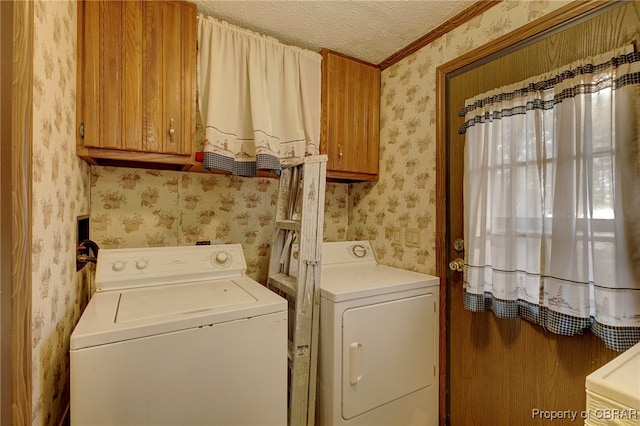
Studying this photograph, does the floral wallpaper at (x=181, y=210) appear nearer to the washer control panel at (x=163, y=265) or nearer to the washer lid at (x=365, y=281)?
the washer control panel at (x=163, y=265)

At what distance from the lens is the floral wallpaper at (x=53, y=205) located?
833 mm

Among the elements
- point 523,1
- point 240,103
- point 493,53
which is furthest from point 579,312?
point 240,103

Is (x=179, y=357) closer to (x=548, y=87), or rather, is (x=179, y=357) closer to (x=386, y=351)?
(x=386, y=351)

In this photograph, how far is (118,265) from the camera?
1.45 metres

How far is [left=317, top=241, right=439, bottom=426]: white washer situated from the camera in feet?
4.61

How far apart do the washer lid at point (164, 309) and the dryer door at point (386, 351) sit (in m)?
0.48

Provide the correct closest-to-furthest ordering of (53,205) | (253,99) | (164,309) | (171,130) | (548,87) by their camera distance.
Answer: (53,205), (164,309), (548,87), (171,130), (253,99)

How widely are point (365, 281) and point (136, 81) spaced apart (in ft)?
5.15

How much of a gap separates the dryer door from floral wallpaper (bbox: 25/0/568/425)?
14.6 inches

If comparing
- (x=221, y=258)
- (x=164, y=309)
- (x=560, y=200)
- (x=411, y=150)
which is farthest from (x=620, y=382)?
(x=221, y=258)

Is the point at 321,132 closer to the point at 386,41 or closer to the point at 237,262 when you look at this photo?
the point at 386,41

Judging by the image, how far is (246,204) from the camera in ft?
6.73

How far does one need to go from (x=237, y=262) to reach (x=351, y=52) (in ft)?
5.35

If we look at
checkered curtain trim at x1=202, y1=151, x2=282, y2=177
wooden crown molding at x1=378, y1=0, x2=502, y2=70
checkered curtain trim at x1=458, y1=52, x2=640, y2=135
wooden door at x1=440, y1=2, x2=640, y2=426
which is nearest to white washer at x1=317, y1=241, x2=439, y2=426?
wooden door at x1=440, y1=2, x2=640, y2=426
